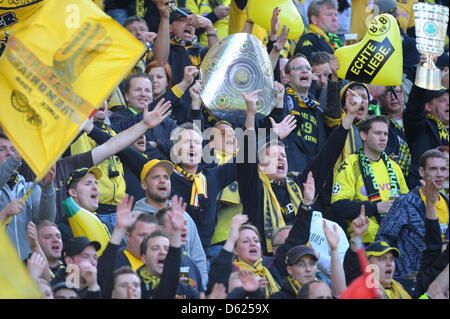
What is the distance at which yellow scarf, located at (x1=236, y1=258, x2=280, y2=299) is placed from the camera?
855 centimetres

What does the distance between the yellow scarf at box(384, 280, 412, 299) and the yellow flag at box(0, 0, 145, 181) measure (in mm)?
2701

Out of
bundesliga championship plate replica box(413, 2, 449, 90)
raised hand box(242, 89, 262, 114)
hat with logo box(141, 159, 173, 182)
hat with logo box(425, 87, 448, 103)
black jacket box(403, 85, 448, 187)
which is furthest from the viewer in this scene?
hat with logo box(425, 87, 448, 103)

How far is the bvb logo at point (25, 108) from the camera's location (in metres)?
7.84

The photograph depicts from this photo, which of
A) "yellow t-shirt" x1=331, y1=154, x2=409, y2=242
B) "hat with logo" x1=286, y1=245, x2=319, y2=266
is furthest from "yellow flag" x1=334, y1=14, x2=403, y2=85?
"hat with logo" x1=286, y1=245, x2=319, y2=266

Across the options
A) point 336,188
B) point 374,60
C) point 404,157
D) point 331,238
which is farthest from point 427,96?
point 331,238

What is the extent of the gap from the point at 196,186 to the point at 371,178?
5.79 ft

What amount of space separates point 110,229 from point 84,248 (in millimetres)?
1053

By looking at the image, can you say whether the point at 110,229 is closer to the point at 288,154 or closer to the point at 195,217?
the point at 195,217

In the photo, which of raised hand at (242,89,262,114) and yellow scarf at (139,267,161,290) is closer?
yellow scarf at (139,267,161,290)

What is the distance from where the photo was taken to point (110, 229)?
9164mm

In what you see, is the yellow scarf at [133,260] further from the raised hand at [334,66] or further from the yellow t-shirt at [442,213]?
the raised hand at [334,66]

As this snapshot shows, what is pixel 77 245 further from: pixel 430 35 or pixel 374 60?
pixel 430 35

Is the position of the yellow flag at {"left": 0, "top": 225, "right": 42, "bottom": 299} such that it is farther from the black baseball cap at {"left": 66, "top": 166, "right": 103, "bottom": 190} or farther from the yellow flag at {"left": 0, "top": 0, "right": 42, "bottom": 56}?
the yellow flag at {"left": 0, "top": 0, "right": 42, "bottom": 56}

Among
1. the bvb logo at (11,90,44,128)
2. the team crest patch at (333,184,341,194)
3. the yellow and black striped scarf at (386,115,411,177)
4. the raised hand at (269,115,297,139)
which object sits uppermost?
the bvb logo at (11,90,44,128)
